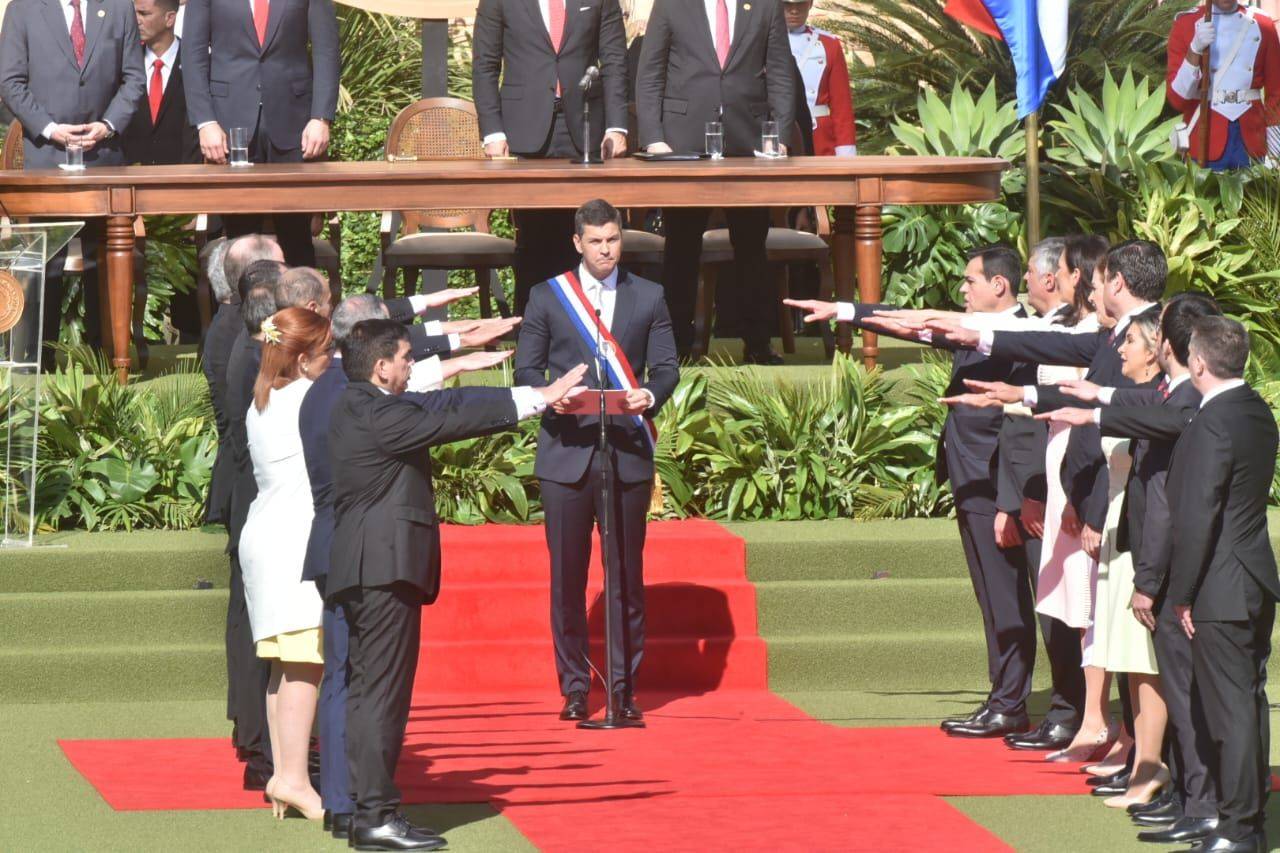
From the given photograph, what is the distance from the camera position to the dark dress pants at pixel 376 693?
6.57 meters

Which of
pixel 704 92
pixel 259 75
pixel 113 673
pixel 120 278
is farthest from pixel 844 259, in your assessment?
pixel 113 673

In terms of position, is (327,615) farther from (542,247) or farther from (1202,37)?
(1202,37)

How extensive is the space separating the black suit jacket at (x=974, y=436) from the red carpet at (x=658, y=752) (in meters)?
0.90

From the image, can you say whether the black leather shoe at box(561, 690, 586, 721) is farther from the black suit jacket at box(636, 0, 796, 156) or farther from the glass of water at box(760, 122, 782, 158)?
the black suit jacket at box(636, 0, 796, 156)

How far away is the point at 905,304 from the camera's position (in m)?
13.1

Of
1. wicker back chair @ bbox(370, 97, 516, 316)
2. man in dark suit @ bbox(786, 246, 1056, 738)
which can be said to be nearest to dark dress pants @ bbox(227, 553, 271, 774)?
man in dark suit @ bbox(786, 246, 1056, 738)

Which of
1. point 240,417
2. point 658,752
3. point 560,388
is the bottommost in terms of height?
point 658,752

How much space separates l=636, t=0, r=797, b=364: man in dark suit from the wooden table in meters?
0.89

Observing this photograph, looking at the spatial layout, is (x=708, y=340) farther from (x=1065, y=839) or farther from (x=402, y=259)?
(x=1065, y=839)

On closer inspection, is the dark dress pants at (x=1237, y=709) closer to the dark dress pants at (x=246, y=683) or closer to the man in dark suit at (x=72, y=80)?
the dark dress pants at (x=246, y=683)

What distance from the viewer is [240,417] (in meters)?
7.25

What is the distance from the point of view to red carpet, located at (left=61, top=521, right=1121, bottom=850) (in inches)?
273

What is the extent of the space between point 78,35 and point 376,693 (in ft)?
19.3

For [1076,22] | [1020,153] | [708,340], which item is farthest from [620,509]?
[1076,22]
